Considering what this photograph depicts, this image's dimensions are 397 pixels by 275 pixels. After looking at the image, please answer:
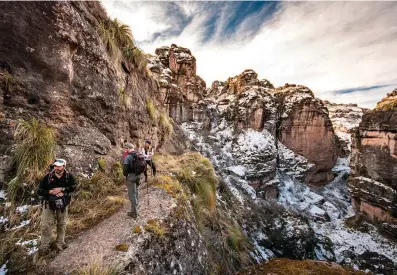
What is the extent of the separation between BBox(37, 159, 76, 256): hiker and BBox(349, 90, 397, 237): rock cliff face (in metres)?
33.5

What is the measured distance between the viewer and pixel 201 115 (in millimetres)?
47344

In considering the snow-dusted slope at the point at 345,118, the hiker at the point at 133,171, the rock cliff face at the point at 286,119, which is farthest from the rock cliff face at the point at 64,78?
the snow-dusted slope at the point at 345,118

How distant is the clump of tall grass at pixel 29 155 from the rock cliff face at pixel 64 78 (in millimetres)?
190

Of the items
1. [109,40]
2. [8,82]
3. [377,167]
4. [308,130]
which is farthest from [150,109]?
[308,130]

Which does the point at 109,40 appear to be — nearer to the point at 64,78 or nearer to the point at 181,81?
the point at 64,78

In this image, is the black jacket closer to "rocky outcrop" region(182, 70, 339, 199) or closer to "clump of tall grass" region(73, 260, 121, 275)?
"clump of tall grass" region(73, 260, 121, 275)

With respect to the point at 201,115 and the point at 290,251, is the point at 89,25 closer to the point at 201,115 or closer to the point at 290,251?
the point at 290,251

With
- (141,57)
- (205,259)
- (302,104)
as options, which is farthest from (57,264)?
(302,104)

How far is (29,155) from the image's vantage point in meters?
4.03

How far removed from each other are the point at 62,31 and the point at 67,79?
3.93 feet

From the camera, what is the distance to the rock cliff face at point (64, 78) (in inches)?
168

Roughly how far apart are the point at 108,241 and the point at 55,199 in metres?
1.11

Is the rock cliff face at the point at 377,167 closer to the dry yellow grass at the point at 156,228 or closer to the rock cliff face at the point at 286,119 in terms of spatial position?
the rock cliff face at the point at 286,119

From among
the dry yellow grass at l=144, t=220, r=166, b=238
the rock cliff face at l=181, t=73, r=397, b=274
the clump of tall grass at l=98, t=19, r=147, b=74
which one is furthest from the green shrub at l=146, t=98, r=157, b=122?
the rock cliff face at l=181, t=73, r=397, b=274
